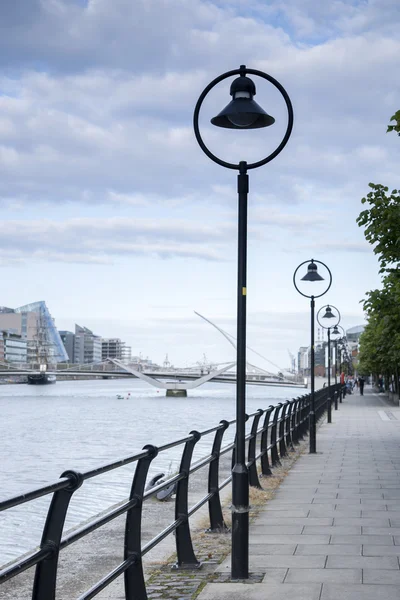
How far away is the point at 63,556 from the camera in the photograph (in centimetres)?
816

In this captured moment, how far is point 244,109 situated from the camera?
7.11 metres

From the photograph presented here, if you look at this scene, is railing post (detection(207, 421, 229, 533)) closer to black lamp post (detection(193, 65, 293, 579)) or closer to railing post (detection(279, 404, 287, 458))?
black lamp post (detection(193, 65, 293, 579))

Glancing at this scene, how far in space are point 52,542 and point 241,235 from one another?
3.91m

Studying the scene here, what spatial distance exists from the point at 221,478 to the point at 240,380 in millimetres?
10080

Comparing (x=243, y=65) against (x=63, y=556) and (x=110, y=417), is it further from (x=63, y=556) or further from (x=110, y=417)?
(x=110, y=417)

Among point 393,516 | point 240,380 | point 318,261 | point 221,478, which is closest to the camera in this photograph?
point 240,380

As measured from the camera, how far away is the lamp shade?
7.14 metres

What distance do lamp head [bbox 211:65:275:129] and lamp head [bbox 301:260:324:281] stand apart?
13596 millimetres

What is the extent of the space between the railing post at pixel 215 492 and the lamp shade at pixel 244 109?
333 centimetres

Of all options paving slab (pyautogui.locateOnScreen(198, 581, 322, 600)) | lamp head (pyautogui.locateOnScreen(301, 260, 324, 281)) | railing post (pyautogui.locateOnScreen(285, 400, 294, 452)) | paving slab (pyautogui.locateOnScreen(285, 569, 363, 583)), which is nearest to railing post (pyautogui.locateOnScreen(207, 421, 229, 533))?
paving slab (pyautogui.locateOnScreen(285, 569, 363, 583))

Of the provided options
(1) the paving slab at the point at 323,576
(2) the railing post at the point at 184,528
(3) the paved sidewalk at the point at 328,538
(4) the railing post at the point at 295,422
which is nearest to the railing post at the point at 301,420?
(4) the railing post at the point at 295,422

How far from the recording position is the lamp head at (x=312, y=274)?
20734 mm

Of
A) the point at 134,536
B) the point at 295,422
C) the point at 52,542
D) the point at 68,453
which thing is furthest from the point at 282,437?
the point at 68,453

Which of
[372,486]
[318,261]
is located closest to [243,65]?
[372,486]
